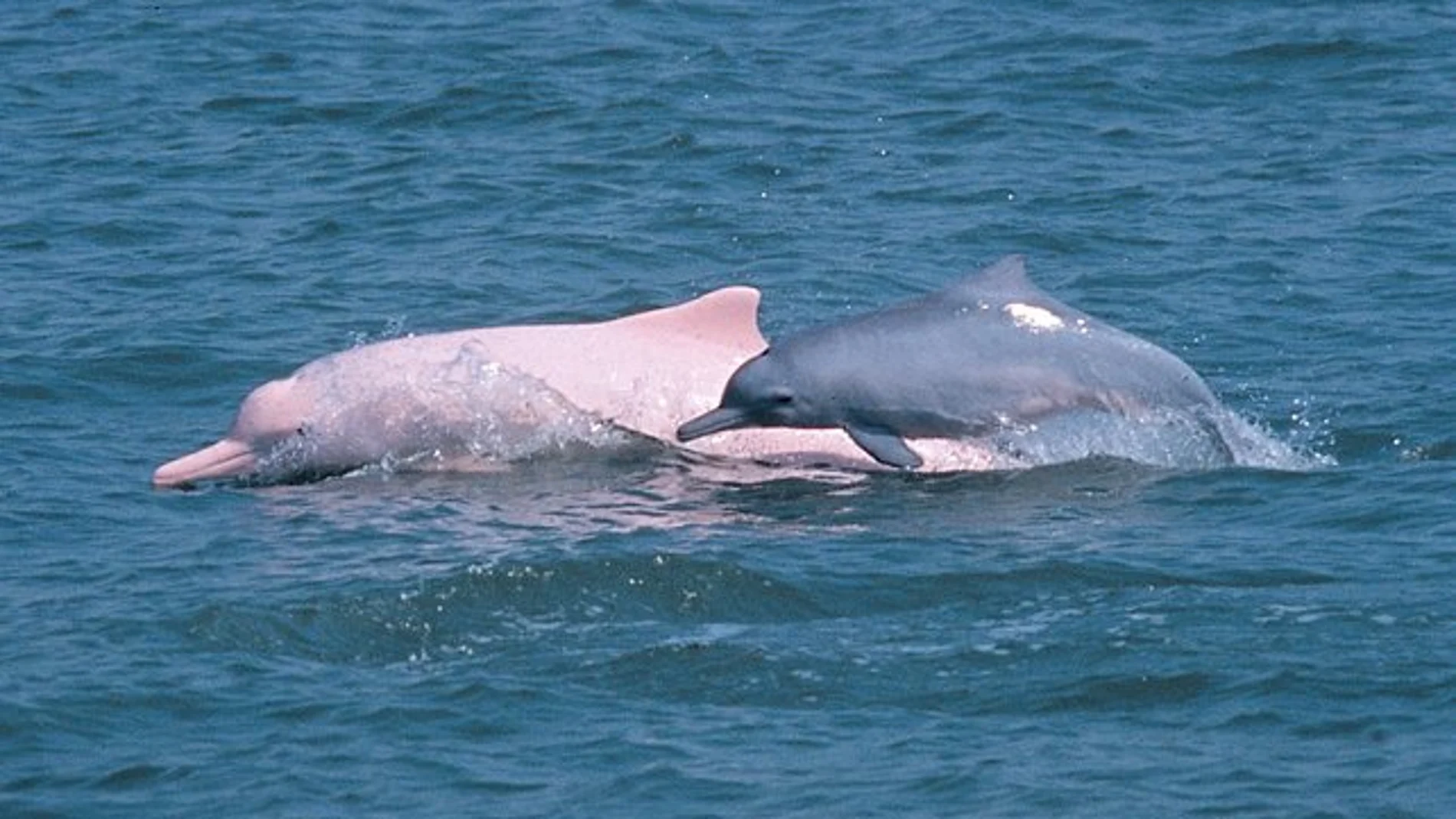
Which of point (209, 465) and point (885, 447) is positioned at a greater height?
point (885, 447)

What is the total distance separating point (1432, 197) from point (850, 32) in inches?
277

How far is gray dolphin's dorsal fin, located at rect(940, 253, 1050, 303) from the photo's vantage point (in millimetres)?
16688

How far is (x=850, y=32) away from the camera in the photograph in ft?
96.7

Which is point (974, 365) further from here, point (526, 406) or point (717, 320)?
point (526, 406)

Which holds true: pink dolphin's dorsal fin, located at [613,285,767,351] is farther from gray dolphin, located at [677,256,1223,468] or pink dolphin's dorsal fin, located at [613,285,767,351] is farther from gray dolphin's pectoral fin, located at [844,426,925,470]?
gray dolphin's pectoral fin, located at [844,426,925,470]

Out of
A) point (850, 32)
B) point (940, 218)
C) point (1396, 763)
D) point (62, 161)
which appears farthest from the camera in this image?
point (850, 32)

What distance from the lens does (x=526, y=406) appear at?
58.6 feet

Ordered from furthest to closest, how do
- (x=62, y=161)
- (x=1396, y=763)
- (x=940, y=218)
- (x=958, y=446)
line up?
(x=62, y=161) → (x=940, y=218) → (x=958, y=446) → (x=1396, y=763)

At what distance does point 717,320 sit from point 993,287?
5.90 feet

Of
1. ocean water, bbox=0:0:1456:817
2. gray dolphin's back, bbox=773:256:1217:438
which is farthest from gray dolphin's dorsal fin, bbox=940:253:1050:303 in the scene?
ocean water, bbox=0:0:1456:817

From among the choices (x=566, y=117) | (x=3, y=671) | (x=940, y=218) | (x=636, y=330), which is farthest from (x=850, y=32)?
(x=3, y=671)

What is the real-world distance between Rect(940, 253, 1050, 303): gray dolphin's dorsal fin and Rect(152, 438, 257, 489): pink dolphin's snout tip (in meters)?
3.98

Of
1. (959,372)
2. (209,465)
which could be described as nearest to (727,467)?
(959,372)

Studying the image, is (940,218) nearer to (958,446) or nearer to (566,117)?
(566,117)
